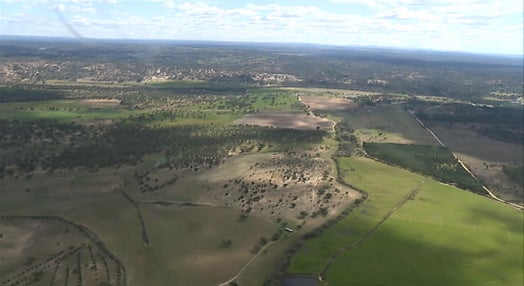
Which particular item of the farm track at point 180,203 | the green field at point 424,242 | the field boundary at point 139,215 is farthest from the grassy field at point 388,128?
the field boundary at point 139,215

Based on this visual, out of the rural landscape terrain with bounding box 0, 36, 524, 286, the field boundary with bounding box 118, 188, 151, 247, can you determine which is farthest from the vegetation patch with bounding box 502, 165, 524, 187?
the field boundary with bounding box 118, 188, 151, 247

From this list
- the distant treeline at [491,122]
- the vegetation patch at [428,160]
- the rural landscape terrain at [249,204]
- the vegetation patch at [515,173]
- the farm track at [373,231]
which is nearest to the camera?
the rural landscape terrain at [249,204]

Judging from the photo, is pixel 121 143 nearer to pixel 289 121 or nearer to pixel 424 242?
pixel 289 121

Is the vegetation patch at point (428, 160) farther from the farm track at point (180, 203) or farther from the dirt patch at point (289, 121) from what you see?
the farm track at point (180, 203)

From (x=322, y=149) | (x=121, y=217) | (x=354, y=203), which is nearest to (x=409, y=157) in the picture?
(x=322, y=149)

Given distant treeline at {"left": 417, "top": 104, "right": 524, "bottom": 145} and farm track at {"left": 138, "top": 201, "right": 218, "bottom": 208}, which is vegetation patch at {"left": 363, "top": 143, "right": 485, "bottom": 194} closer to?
distant treeline at {"left": 417, "top": 104, "right": 524, "bottom": 145}

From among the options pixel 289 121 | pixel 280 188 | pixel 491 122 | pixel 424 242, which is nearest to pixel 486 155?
pixel 491 122

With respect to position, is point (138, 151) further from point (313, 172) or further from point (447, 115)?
point (447, 115)
